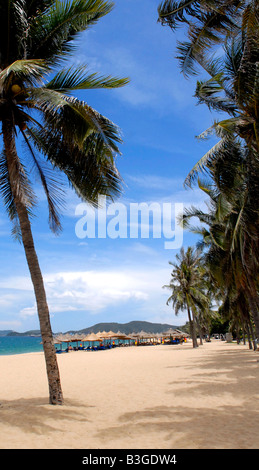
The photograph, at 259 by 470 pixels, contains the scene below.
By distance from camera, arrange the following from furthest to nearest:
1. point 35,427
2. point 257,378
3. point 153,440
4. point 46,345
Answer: point 257,378, point 46,345, point 35,427, point 153,440

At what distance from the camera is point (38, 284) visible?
7535mm

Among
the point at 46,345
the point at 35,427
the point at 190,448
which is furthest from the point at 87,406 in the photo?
the point at 190,448

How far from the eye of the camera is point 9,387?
1142 centimetres

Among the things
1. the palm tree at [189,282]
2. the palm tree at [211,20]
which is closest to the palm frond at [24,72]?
the palm tree at [211,20]

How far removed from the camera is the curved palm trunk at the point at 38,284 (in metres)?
7.33

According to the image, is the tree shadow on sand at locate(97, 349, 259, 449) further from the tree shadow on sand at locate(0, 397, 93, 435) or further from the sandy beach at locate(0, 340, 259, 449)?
the tree shadow on sand at locate(0, 397, 93, 435)

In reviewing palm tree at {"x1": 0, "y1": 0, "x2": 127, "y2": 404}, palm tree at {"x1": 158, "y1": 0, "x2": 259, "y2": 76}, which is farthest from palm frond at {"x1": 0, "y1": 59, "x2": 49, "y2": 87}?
palm tree at {"x1": 158, "y1": 0, "x2": 259, "y2": 76}

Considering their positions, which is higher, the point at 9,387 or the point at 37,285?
the point at 37,285

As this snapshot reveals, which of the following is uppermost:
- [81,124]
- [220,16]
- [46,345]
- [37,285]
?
[220,16]

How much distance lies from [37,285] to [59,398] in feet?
8.63

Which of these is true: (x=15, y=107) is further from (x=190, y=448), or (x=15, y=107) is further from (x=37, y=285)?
(x=190, y=448)

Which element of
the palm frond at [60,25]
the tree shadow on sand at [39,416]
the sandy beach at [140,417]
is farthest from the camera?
the palm frond at [60,25]

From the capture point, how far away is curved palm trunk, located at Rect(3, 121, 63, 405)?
733cm

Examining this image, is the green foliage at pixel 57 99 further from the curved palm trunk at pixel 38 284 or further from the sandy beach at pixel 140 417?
the sandy beach at pixel 140 417
